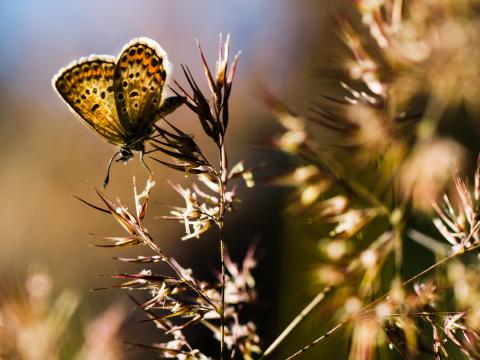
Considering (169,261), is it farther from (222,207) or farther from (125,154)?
(125,154)

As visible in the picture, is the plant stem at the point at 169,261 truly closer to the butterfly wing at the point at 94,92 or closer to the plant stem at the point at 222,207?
the plant stem at the point at 222,207

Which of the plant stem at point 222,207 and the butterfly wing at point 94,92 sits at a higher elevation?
the butterfly wing at point 94,92

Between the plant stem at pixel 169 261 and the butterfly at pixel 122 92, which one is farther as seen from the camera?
the butterfly at pixel 122 92

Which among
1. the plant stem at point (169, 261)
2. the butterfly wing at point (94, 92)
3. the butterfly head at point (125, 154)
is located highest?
the butterfly wing at point (94, 92)

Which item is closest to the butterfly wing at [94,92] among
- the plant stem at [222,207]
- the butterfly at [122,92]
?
the butterfly at [122,92]

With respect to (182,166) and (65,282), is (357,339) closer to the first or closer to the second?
(182,166)

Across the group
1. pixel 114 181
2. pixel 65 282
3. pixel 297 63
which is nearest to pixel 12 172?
pixel 114 181

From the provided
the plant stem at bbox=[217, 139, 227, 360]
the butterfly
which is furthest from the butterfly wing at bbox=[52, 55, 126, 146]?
the plant stem at bbox=[217, 139, 227, 360]

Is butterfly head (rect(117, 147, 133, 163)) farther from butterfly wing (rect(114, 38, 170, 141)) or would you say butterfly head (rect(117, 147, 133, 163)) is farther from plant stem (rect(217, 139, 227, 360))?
plant stem (rect(217, 139, 227, 360))

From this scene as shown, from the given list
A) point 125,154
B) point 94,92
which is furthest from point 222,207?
point 94,92
